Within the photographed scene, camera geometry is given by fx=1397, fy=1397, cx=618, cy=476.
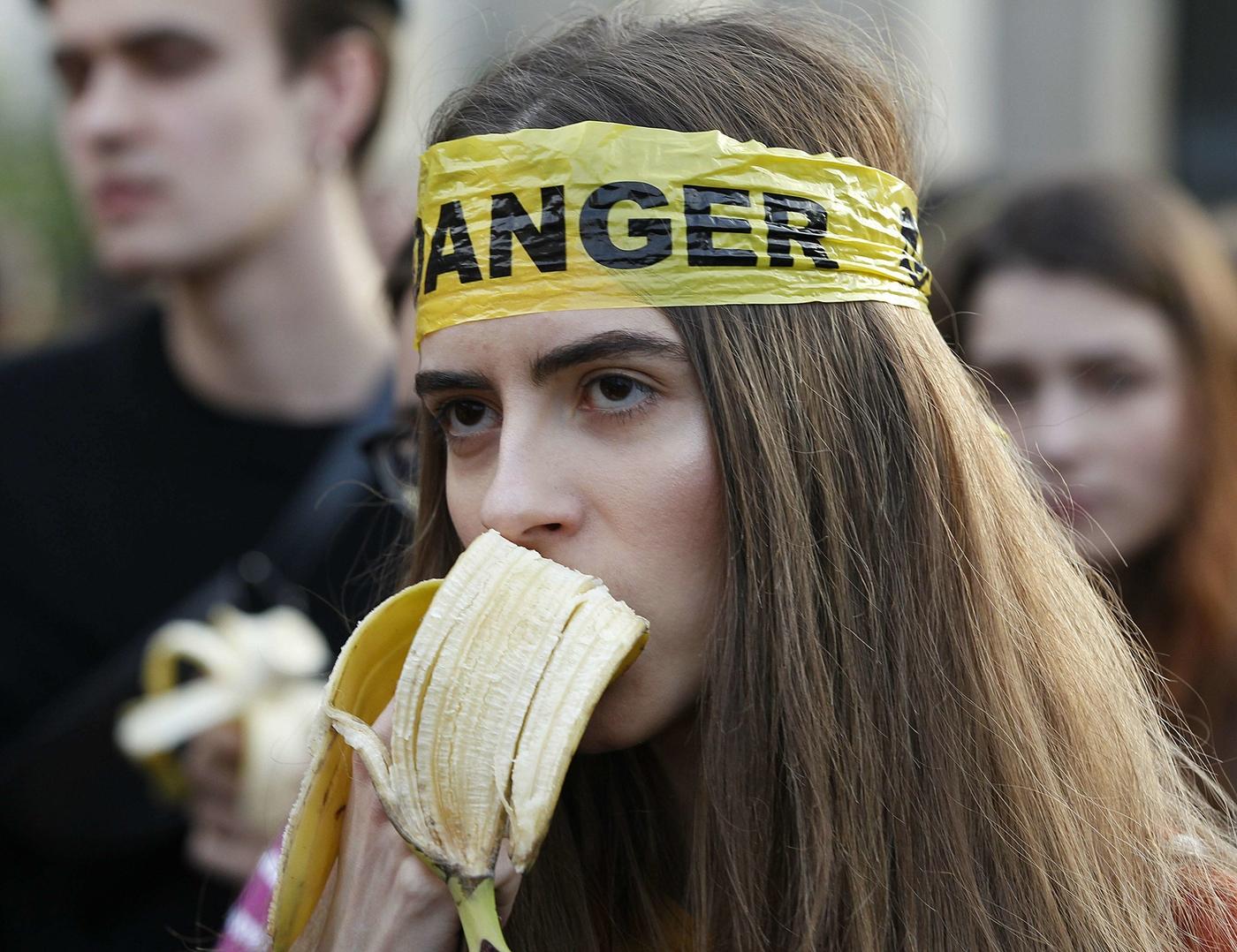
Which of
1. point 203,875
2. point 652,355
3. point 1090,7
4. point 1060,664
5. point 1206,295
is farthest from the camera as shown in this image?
point 1090,7

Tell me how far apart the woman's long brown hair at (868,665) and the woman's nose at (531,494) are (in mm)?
226

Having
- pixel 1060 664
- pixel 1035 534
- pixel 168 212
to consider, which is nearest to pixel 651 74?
pixel 1035 534

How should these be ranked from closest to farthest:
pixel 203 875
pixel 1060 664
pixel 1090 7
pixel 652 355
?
pixel 652 355, pixel 1060 664, pixel 203 875, pixel 1090 7

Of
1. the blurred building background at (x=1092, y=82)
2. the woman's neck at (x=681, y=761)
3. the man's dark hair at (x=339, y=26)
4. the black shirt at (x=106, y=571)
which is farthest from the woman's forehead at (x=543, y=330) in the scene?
the blurred building background at (x=1092, y=82)

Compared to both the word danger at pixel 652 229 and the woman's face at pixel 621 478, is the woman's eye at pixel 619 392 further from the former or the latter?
the word danger at pixel 652 229

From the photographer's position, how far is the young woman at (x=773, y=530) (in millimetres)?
1964

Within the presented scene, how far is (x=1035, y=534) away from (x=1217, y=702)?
5.64ft

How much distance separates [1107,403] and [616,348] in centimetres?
221

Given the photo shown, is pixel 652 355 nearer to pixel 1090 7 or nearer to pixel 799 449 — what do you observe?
pixel 799 449

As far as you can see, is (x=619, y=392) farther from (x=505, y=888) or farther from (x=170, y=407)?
(x=170, y=407)

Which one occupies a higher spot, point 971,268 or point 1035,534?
point 1035,534

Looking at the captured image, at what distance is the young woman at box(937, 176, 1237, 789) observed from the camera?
3.72 meters

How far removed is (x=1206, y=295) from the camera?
387cm

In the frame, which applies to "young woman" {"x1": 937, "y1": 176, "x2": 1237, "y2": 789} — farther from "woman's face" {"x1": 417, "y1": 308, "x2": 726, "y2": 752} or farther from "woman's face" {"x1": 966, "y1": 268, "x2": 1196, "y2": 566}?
"woman's face" {"x1": 417, "y1": 308, "x2": 726, "y2": 752}
